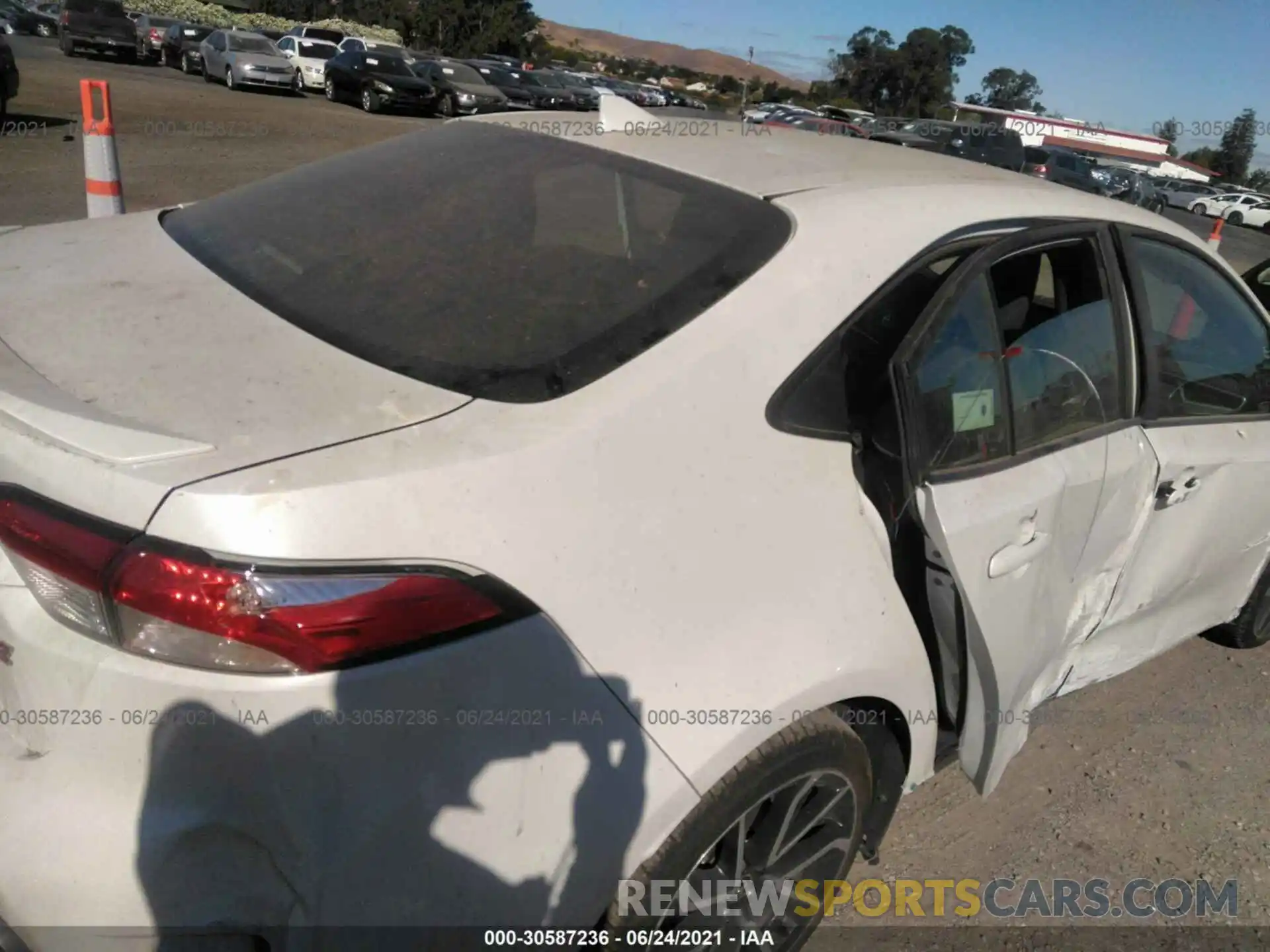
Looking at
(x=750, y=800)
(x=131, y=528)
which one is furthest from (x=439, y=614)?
(x=750, y=800)

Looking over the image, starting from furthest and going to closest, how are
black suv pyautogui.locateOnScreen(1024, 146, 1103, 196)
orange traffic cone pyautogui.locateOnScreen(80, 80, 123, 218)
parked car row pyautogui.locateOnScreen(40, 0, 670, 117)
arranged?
1. black suv pyautogui.locateOnScreen(1024, 146, 1103, 196)
2. parked car row pyautogui.locateOnScreen(40, 0, 670, 117)
3. orange traffic cone pyautogui.locateOnScreen(80, 80, 123, 218)

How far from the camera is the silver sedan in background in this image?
27.0 meters

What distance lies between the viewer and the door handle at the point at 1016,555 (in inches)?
83.5

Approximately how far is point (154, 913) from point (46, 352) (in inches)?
37.4

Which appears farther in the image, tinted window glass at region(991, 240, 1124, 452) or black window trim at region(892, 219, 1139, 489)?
tinted window glass at region(991, 240, 1124, 452)

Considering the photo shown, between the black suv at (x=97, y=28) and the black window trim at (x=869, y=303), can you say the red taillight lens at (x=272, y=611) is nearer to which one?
the black window trim at (x=869, y=303)

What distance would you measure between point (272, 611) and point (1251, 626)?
3718 millimetres

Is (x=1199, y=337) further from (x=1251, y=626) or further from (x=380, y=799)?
(x=380, y=799)

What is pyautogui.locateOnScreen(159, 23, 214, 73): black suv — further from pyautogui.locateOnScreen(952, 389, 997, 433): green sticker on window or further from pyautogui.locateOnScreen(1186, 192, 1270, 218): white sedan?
pyautogui.locateOnScreen(1186, 192, 1270, 218): white sedan

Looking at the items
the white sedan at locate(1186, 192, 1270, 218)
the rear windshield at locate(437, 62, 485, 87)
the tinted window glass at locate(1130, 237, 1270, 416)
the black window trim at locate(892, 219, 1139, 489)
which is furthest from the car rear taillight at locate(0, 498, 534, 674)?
the white sedan at locate(1186, 192, 1270, 218)

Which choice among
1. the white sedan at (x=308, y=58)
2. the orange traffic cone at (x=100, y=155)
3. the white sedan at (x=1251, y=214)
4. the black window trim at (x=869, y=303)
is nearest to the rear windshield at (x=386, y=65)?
the white sedan at (x=308, y=58)

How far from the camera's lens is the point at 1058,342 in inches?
98.5

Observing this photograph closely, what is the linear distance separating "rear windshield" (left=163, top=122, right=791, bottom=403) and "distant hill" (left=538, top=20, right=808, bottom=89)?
119 meters

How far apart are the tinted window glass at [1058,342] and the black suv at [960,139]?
59.0 feet
